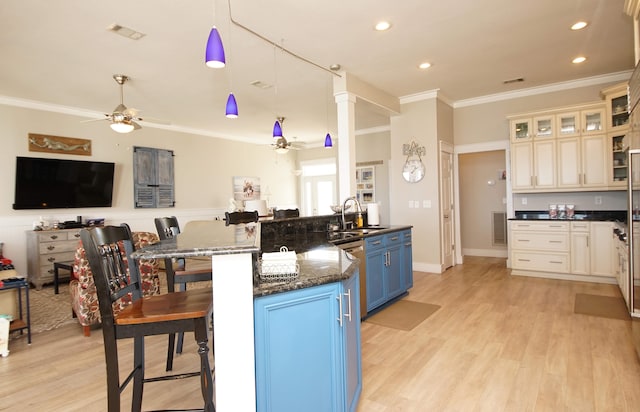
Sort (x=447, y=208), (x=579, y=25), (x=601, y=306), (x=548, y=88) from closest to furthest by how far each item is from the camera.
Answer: (x=579, y=25), (x=601, y=306), (x=548, y=88), (x=447, y=208)

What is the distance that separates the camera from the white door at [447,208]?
20.0ft

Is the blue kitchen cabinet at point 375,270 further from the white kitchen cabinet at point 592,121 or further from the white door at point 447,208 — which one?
the white kitchen cabinet at point 592,121

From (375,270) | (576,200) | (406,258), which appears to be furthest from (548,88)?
(375,270)

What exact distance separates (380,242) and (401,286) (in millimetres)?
803

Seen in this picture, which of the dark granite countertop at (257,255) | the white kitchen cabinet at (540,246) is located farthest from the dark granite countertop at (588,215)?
the dark granite countertop at (257,255)

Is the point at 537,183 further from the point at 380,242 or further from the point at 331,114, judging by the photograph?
the point at 331,114

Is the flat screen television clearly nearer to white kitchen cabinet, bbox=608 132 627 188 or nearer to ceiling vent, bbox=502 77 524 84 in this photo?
ceiling vent, bbox=502 77 524 84

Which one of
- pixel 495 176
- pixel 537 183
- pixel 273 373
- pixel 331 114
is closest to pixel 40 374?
pixel 273 373

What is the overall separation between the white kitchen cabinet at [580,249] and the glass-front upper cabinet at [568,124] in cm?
136

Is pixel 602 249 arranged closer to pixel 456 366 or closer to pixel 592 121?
pixel 592 121

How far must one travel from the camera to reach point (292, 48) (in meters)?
4.13

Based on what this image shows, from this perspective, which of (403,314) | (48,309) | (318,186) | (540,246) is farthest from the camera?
(318,186)

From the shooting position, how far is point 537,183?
18.5 ft

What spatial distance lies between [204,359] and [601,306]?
442 cm
